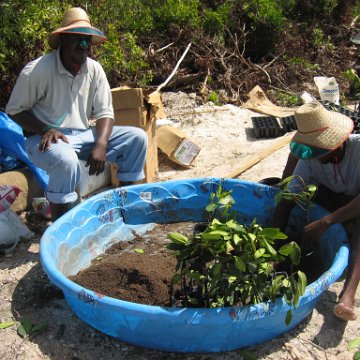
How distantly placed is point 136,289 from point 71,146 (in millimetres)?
1180

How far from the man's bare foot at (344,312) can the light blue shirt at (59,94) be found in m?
2.03

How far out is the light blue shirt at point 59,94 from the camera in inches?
128

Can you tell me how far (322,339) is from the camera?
2521 millimetres

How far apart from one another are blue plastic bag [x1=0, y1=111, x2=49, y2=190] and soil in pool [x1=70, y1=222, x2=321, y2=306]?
0.92 m

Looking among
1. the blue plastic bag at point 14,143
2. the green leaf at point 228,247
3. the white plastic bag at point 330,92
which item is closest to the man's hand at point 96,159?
the blue plastic bag at point 14,143

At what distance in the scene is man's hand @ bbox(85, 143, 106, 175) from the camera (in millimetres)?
3373

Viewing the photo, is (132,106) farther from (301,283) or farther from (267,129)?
(301,283)

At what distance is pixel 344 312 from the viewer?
2506 millimetres

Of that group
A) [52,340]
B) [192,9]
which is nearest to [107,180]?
[52,340]

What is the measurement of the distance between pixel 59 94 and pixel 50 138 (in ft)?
1.20

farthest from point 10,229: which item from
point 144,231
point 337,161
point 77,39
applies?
point 337,161

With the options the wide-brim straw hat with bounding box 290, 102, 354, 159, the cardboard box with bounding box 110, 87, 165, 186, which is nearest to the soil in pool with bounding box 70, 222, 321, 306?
the wide-brim straw hat with bounding box 290, 102, 354, 159

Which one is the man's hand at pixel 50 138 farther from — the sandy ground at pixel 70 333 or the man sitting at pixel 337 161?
the man sitting at pixel 337 161

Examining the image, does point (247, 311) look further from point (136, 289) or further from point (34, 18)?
point (34, 18)
